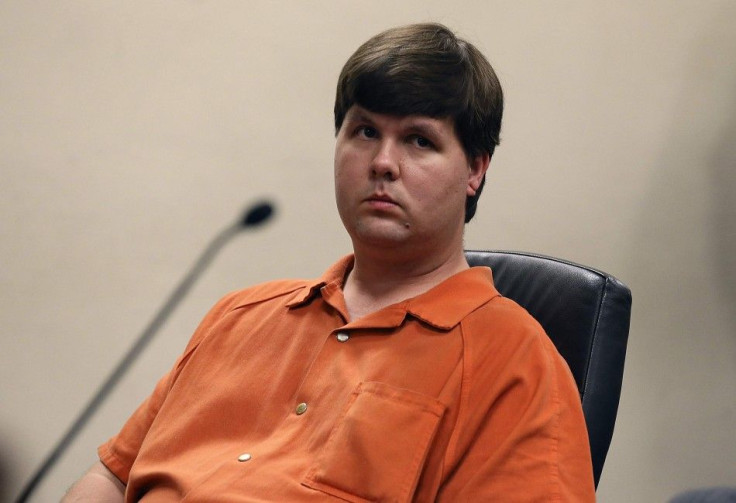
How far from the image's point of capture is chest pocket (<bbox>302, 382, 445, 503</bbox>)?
3.27 ft

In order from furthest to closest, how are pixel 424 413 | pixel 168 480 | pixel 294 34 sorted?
pixel 294 34, pixel 168 480, pixel 424 413

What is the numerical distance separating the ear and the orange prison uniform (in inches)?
4.6

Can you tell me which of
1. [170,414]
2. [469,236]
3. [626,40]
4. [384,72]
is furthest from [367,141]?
[626,40]

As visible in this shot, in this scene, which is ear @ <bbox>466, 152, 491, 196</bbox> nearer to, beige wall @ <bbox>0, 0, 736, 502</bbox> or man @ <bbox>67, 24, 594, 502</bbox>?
man @ <bbox>67, 24, 594, 502</bbox>

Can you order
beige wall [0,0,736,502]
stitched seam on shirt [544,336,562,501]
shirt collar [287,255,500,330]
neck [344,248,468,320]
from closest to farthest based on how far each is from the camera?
1. stitched seam on shirt [544,336,562,501]
2. shirt collar [287,255,500,330]
3. neck [344,248,468,320]
4. beige wall [0,0,736,502]

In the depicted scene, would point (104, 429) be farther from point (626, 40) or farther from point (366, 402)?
point (626, 40)

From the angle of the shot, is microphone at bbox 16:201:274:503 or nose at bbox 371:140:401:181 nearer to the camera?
nose at bbox 371:140:401:181

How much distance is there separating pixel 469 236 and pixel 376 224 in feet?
2.65

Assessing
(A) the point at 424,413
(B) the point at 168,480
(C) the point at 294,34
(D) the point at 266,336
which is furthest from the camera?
(C) the point at 294,34

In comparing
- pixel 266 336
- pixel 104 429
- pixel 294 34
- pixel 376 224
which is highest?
pixel 294 34

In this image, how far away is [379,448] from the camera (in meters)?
1.02

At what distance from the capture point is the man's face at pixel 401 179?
1.16m

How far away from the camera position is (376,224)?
1182mm

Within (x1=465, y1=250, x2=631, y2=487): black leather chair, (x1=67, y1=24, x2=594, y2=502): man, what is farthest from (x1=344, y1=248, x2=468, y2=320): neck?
(x1=465, y1=250, x2=631, y2=487): black leather chair
